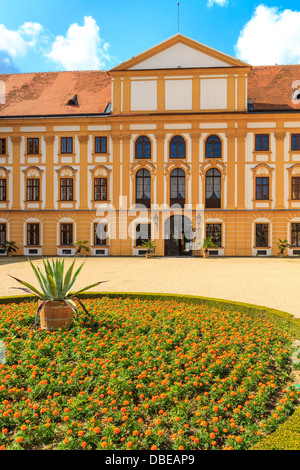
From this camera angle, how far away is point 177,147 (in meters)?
26.2

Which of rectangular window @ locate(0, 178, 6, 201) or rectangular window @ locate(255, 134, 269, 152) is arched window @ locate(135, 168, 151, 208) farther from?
rectangular window @ locate(0, 178, 6, 201)

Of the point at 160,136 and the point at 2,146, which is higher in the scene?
→ the point at 160,136

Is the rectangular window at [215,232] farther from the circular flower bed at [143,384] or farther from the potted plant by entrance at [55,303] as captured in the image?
the potted plant by entrance at [55,303]

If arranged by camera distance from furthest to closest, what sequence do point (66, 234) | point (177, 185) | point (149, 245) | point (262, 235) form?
point (66, 234), point (177, 185), point (262, 235), point (149, 245)

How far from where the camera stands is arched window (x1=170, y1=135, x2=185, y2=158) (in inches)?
1030

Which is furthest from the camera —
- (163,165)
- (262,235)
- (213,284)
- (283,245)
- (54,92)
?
(54,92)

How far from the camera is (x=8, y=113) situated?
28000mm

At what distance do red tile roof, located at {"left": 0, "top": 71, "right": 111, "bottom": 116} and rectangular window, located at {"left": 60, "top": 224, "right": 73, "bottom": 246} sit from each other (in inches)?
352

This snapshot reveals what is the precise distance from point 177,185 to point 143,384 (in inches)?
894

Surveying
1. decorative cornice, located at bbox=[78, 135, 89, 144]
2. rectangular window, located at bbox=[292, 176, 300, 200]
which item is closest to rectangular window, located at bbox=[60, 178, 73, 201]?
decorative cornice, located at bbox=[78, 135, 89, 144]

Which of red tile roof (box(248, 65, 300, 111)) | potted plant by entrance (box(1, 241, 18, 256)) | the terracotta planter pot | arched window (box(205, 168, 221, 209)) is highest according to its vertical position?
red tile roof (box(248, 65, 300, 111))

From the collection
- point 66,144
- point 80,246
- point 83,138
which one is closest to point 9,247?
point 80,246

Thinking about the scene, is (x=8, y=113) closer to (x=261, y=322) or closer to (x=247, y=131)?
(x=247, y=131)

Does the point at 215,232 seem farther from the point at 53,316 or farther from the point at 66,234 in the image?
the point at 53,316
